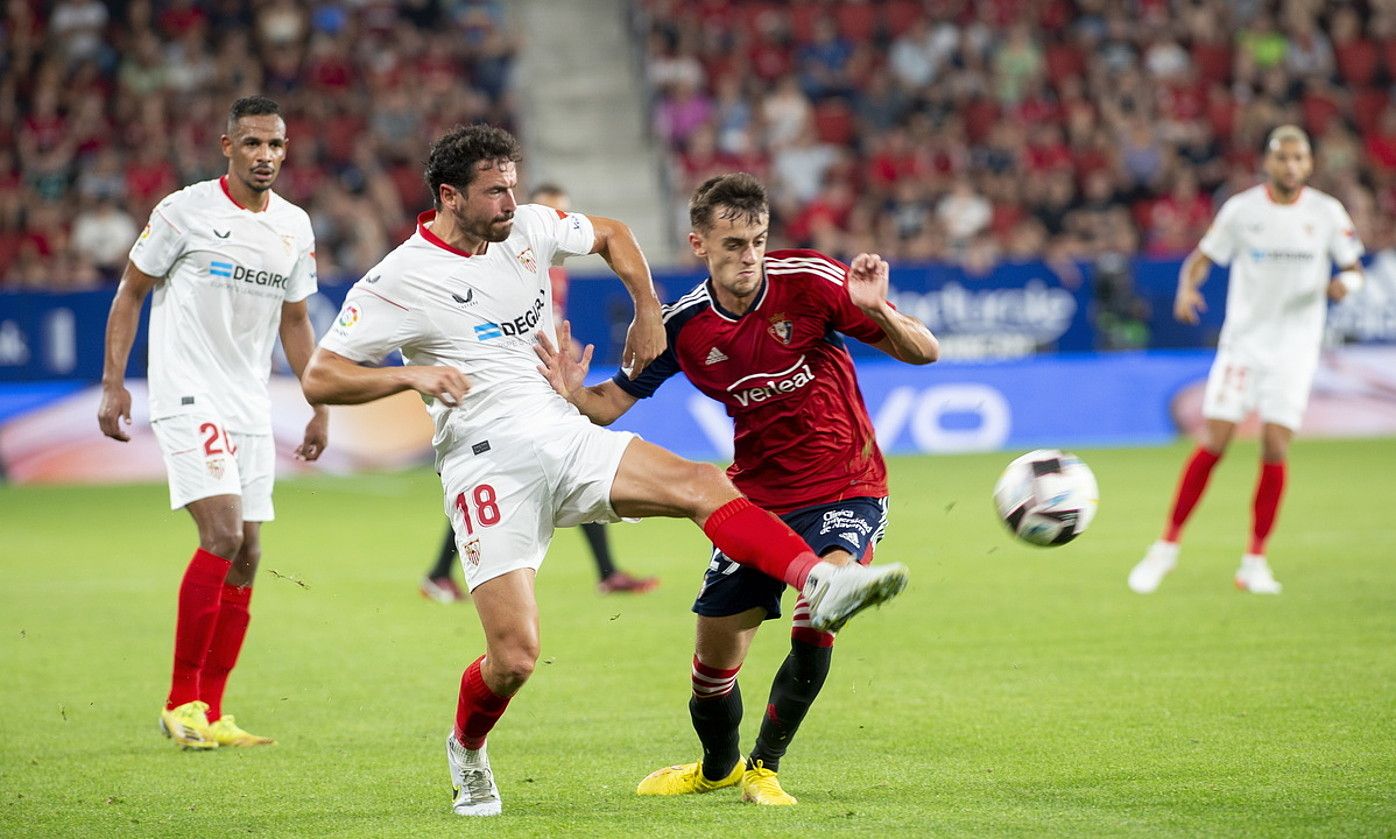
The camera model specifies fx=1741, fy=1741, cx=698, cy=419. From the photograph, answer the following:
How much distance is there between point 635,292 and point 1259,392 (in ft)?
17.7

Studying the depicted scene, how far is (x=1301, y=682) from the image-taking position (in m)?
7.05

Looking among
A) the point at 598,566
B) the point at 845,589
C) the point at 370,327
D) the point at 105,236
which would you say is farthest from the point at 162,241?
the point at 105,236

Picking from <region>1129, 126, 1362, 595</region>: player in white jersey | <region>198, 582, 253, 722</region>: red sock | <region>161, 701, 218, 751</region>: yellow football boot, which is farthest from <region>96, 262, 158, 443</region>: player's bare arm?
Result: <region>1129, 126, 1362, 595</region>: player in white jersey

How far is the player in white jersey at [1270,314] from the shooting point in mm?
9812

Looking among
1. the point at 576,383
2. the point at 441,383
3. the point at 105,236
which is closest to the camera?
the point at 441,383

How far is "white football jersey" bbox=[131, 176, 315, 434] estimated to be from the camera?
6.73m

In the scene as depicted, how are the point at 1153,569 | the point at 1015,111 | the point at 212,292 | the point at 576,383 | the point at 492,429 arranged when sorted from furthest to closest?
the point at 1015,111 < the point at 1153,569 < the point at 212,292 < the point at 576,383 < the point at 492,429

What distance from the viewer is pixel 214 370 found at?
22.3 feet

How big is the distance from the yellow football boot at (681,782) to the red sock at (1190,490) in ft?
15.9

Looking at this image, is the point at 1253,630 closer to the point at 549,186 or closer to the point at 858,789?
the point at 858,789

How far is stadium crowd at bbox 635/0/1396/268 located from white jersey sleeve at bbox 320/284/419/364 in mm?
14821

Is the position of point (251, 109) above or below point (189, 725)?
above

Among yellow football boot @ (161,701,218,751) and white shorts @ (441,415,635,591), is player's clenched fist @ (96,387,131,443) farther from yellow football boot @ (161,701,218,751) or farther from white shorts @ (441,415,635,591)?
white shorts @ (441,415,635,591)

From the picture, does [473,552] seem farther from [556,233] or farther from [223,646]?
[223,646]
